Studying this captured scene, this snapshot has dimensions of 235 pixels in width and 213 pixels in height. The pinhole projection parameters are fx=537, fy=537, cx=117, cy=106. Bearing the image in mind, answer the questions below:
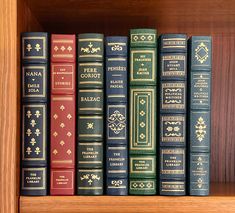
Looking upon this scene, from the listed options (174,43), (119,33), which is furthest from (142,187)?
(119,33)

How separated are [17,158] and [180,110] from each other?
281 mm

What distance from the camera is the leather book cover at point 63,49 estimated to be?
0.90 meters

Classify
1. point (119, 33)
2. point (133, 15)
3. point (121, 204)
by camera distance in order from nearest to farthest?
point (121, 204)
point (133, 15)
point (119, 33)

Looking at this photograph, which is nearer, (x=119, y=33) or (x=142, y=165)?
(x=142, y=165)

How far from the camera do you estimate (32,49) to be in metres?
0.90

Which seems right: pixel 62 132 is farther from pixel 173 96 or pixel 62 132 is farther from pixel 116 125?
pixel 173 96

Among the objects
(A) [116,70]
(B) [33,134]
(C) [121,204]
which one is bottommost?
(C) [121,204]

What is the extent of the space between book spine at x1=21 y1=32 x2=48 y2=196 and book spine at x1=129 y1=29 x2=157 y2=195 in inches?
5.8

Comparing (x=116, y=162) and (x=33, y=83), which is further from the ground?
(x=33, y=83)

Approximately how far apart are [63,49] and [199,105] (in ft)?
0.81

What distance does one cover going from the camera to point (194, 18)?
1.04 metres

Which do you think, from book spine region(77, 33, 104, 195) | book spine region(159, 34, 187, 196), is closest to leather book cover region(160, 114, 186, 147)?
book spine region(159, 34, 187, 196)

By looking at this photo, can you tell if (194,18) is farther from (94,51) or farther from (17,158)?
(17,158)

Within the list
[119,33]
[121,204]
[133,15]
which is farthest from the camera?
[119,33]
